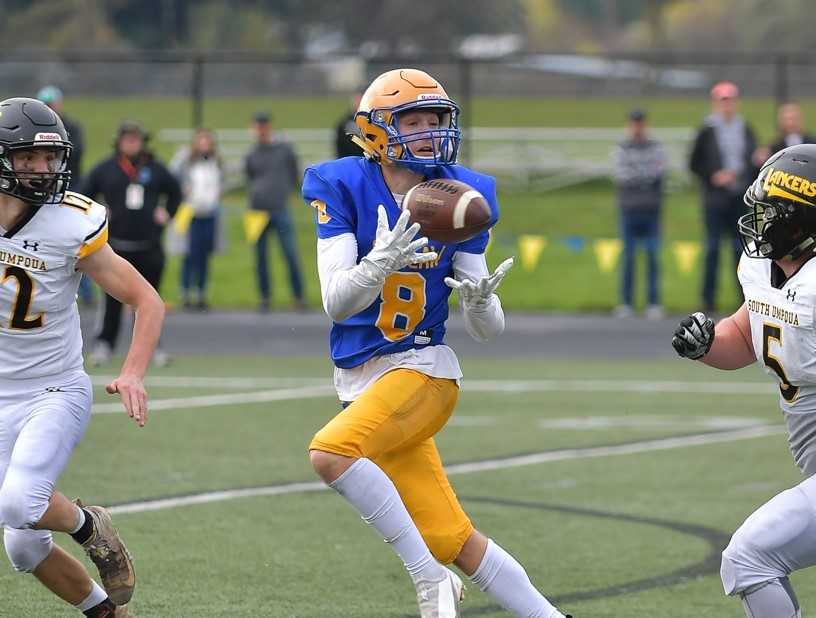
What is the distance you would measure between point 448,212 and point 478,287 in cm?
27

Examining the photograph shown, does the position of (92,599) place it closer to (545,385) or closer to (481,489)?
(481,489)

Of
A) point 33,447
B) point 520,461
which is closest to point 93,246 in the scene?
point 33,447

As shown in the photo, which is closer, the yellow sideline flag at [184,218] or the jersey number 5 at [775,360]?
the jersey number 5 at [775,360]

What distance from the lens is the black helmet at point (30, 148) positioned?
531 cm

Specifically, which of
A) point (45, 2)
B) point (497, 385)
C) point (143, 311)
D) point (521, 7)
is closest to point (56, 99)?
point (497, 385)

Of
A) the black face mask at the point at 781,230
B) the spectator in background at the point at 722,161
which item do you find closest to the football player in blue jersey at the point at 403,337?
the black face mask at the point at 781,230

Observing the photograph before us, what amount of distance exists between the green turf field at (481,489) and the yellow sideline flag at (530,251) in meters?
4.85

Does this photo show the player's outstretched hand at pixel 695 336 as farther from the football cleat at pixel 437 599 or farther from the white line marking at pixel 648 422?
the white line marking at pixel 648 422

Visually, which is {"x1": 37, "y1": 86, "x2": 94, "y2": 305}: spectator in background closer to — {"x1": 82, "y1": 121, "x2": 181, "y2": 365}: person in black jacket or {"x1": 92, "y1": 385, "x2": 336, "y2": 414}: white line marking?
{"x1": 82, "y1": 121, "x2": 181, "y2": 365}: person in black jacket

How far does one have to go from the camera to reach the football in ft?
16.6

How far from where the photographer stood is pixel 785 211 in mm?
4816

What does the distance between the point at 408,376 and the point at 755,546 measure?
1.27 meters

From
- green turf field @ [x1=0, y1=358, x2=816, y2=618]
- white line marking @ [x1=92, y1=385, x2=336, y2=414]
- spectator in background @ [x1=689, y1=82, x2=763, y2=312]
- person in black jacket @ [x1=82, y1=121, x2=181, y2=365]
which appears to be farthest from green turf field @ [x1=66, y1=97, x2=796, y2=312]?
white line marking @ [x1=92, y1=385, x2=336, y2=414]

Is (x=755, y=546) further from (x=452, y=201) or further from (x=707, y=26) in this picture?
(x=707, y=26)
